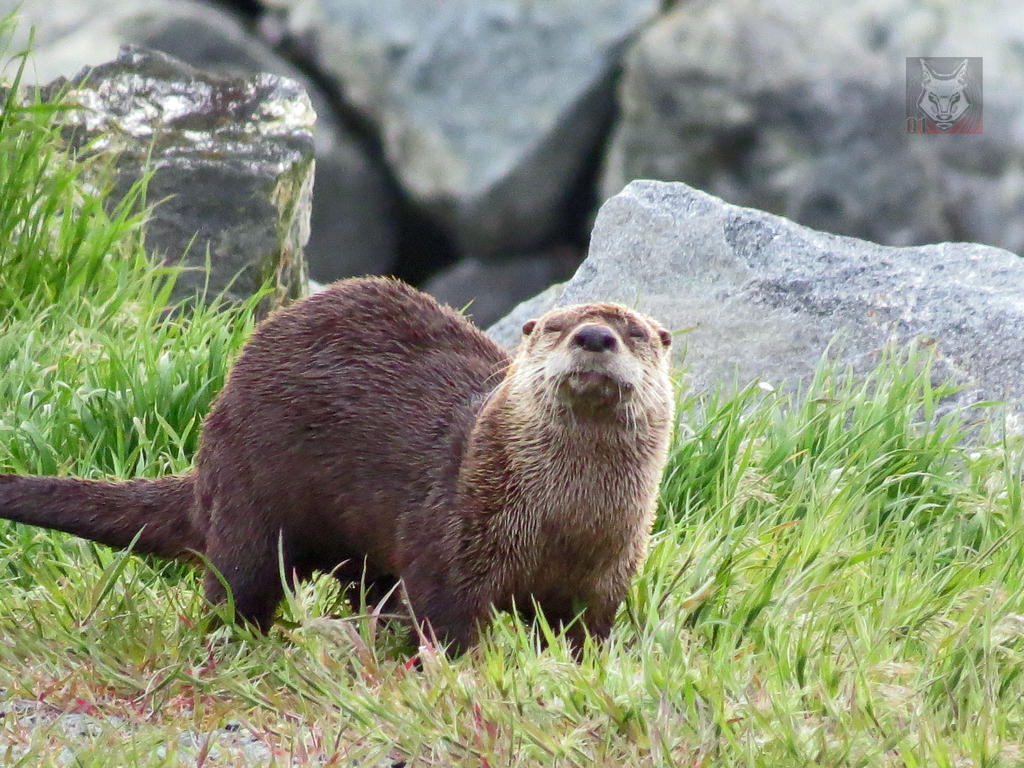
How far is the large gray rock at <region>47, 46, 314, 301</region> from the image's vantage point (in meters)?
4.48

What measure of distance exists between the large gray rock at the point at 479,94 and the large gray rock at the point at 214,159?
5.48m

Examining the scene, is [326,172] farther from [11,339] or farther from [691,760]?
[691,760]

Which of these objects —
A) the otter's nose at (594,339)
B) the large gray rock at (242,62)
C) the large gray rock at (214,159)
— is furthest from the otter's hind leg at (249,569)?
the large gray rock at (242,62)

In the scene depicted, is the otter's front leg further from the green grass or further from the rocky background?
the rocky background

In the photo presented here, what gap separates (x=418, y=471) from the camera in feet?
8.91

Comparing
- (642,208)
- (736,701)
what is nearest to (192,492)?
(736,701)

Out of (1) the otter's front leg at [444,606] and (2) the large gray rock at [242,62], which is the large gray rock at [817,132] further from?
(1) the otter's front leg at [444,606]

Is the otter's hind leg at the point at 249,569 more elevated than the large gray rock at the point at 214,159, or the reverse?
the large gray rock at the point at 214,159

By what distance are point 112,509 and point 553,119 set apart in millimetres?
7938

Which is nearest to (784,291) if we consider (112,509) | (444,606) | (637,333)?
(637,333)

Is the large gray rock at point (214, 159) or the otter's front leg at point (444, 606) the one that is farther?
the large gray rock at point (214, 159)

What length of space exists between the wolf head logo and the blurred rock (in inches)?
108

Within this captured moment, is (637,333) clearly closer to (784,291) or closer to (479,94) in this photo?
(784,291)

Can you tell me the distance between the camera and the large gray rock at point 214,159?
4480 mm
